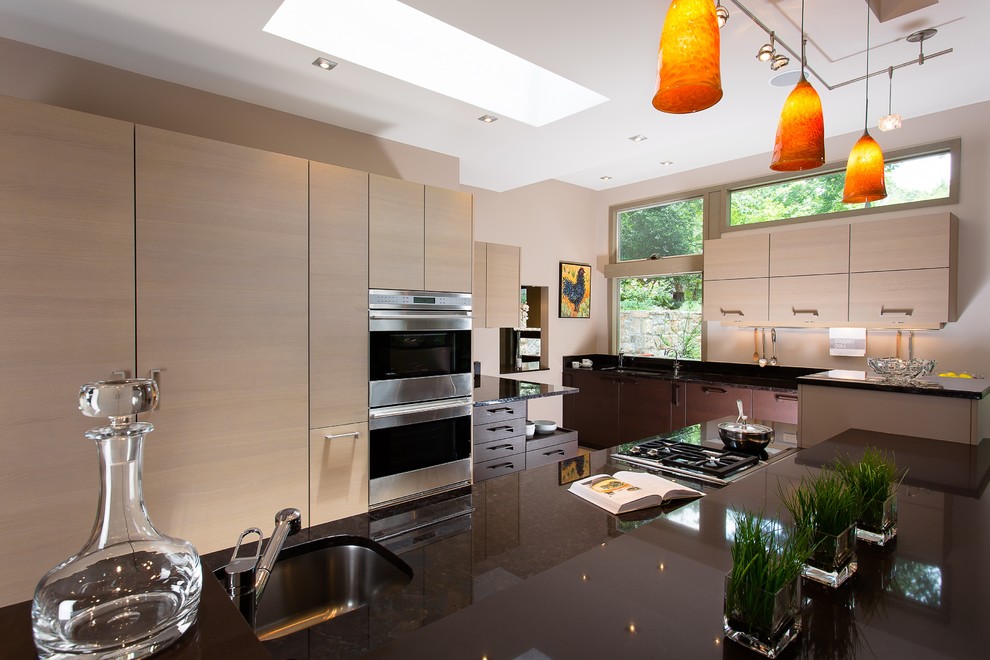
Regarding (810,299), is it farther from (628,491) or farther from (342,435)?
(342,435)

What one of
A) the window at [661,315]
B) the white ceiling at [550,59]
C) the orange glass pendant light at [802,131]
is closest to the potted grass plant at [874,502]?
the orange glass pendant light at [802,131]

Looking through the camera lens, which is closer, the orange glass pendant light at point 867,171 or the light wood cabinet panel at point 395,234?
the orange glass pendant light at point 867,171

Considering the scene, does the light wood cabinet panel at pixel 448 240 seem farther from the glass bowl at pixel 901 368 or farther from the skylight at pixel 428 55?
A: the glass bowl at pixel 901 368

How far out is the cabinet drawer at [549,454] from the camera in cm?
366

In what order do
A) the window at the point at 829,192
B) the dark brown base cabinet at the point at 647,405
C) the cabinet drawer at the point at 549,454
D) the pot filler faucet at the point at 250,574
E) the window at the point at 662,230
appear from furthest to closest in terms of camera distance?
the window at the point at 662,230, the dark brown base cabinet at the point at 647,405, the window at the point at 829,192, the cabinet drawer at the point at 549,454, the pot filler faucet at the point at 250,574

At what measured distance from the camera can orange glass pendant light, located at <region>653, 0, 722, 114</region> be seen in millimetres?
1141

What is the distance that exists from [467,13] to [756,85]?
181 centimetres

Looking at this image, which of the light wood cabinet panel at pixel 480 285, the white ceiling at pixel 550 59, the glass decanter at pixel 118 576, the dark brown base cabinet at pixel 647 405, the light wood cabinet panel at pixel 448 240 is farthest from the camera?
the light wood cabinet panel at pixel 480 285

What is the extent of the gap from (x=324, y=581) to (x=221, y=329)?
62.8 inches

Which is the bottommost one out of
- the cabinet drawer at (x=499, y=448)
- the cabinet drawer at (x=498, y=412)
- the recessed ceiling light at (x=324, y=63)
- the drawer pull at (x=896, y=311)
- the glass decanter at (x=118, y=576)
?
the cabinet drawer at (x=499, y=448)

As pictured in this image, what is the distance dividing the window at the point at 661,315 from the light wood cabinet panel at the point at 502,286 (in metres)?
2.11

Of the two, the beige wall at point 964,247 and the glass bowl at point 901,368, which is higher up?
the beige wall at point 964,247

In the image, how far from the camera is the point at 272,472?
8.29 feet

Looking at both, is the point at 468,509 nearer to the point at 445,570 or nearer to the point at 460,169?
the point at 445,570
